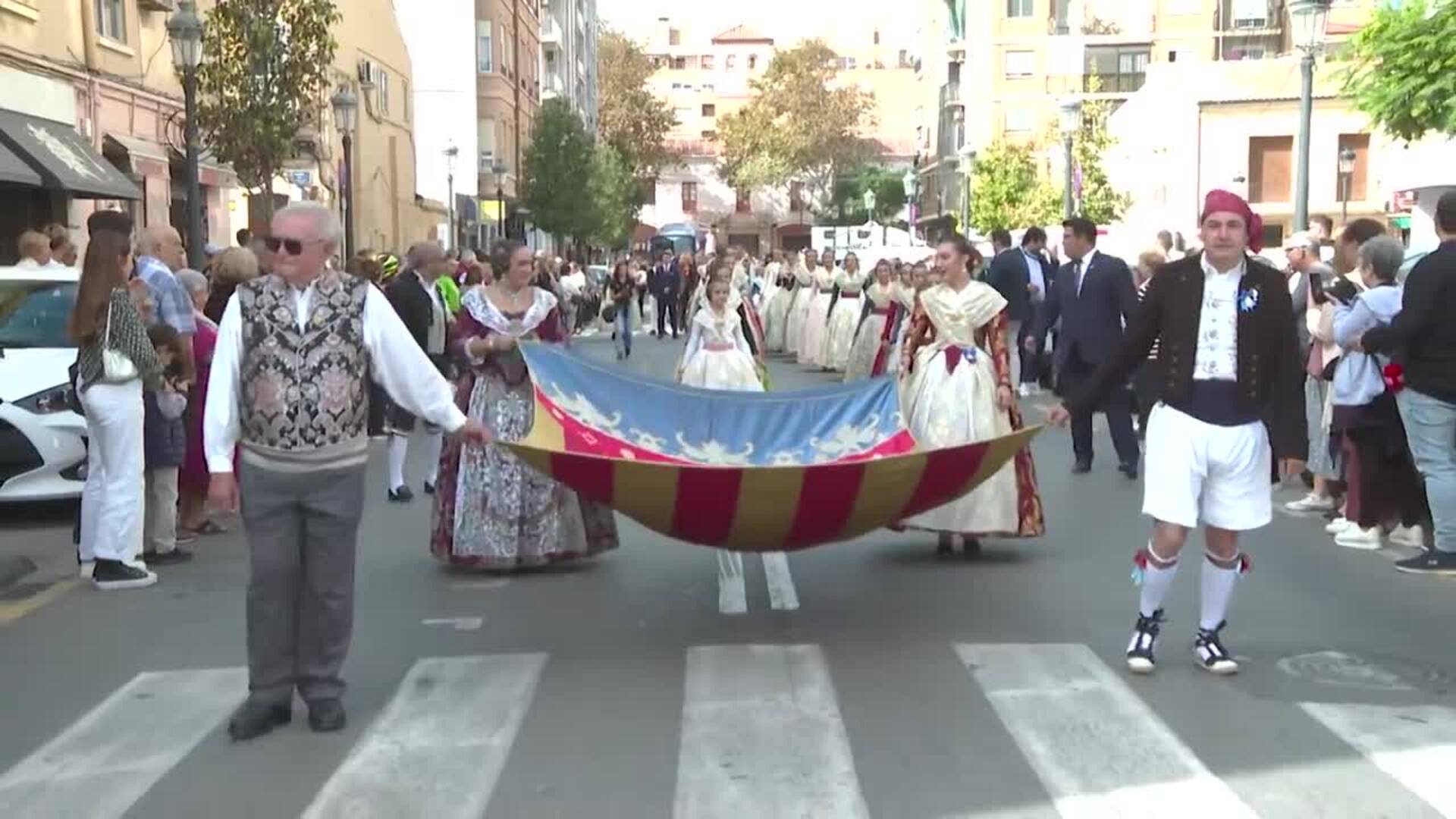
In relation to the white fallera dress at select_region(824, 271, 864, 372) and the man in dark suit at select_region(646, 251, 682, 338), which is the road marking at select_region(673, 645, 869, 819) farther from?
the man in dark suit at select_region(646, 251, 682, 338)

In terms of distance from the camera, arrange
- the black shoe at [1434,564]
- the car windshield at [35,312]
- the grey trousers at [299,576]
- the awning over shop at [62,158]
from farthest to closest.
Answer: the awning over shop at [62,158] < the car windshield at [35,312] < the black shoe at [1434,564] < the grey trousers at [299,576]

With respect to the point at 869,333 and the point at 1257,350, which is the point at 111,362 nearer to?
the point at 1257,350

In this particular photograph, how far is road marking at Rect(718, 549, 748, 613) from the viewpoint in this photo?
26.8 ft

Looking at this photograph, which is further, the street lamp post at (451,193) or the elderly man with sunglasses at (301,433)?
the street lamp post at (451,193)

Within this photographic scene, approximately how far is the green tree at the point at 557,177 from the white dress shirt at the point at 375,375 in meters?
50.4

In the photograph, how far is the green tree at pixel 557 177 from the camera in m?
56.1

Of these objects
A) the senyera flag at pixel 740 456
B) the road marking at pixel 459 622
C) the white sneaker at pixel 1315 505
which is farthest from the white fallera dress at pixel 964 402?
the white sneaker at pixel 1315 505

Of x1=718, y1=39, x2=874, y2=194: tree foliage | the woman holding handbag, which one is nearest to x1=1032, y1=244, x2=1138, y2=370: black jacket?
the woman holding handbag

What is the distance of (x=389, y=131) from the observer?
144 feet

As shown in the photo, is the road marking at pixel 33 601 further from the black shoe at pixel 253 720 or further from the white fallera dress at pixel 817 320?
the white fallera dress at pixel 817 320

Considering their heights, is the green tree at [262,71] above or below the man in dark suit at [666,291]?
above

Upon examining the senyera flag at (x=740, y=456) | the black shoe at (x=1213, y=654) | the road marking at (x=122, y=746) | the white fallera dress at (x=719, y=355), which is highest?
the white fallera dress at (x=719, y=355)

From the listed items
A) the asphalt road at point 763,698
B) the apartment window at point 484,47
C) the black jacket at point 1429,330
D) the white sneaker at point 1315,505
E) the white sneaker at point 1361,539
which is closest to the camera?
the asphalt road at point 763,698

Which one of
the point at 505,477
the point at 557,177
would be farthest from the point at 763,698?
the point at 557,177
